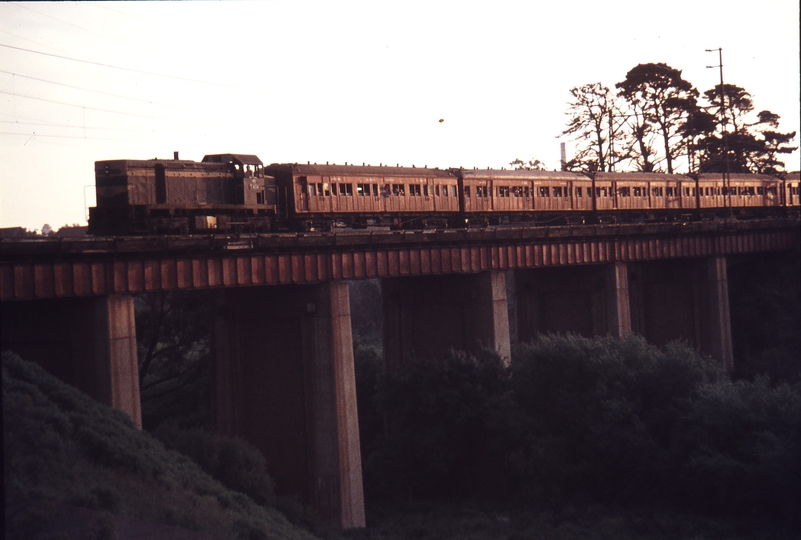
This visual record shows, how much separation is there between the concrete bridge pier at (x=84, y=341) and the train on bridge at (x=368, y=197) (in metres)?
4.56

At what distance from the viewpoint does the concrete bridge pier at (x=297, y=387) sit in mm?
28734

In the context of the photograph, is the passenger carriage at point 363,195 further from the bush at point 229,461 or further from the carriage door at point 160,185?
the bush at point 229,461

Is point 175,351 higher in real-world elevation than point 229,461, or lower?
higher

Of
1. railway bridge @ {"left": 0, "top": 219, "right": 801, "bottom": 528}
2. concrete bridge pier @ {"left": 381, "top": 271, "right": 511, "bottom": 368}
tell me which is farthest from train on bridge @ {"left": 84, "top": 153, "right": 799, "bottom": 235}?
concrete bridge pier @ {"left": 381, "top": 271, "right": 511, "bottom": 368}

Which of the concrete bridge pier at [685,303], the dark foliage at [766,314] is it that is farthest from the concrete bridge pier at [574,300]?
the dark foliage at [766,314]

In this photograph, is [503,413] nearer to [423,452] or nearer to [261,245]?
[423,452]

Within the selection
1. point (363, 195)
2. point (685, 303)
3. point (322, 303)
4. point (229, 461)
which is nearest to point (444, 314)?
point (363, 195)

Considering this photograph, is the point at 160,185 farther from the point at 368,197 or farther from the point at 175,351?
the point at 175,351

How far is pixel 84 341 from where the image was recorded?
23.1 metres

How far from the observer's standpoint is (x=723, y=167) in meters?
72.1

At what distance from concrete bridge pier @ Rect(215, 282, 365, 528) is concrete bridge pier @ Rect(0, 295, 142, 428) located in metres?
7.38

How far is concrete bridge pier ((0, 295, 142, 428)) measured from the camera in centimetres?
2267

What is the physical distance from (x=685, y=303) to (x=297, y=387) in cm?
2906

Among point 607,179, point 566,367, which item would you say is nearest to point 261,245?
point 566,367
